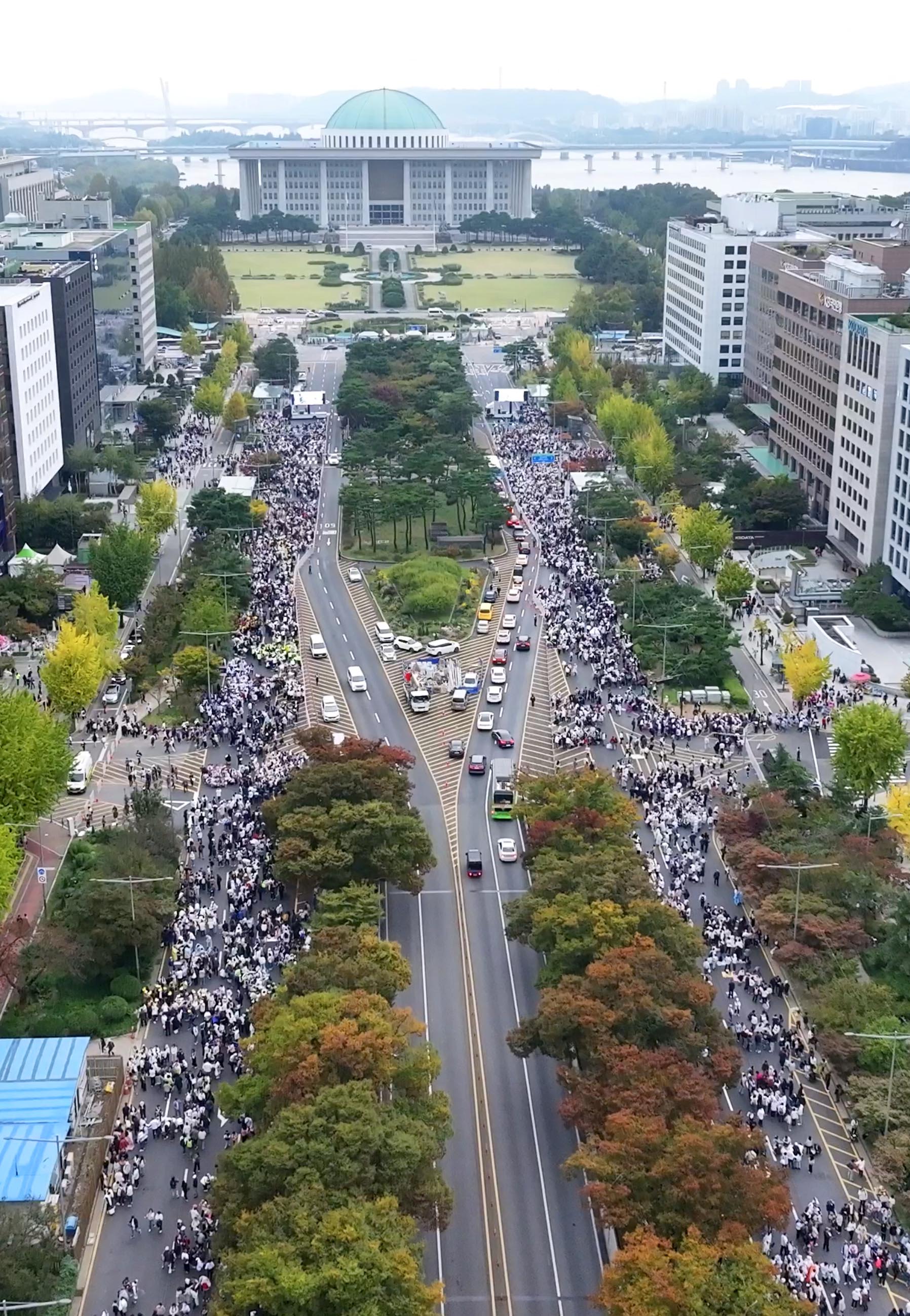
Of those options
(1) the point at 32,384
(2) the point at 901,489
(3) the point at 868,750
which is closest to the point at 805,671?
(3) the point at 868,750

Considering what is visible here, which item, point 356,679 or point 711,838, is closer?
point 711,838

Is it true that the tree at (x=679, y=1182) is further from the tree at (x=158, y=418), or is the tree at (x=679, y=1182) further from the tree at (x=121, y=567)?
the tree at (x=158, y=418)

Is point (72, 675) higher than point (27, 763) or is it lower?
lower

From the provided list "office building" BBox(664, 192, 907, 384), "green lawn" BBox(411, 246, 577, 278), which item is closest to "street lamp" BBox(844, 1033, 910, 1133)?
"office building" BBox(664, 192, 907, 384)

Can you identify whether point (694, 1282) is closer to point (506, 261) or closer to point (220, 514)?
point (220, 514)

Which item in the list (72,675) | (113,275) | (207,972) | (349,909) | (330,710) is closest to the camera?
(349,909)

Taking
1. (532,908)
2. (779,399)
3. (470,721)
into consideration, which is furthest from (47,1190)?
(779,399)

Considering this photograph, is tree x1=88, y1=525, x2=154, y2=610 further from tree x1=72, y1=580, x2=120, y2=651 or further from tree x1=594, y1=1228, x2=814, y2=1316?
tree x1=594, y1=1228, x2=814, y2=1316
